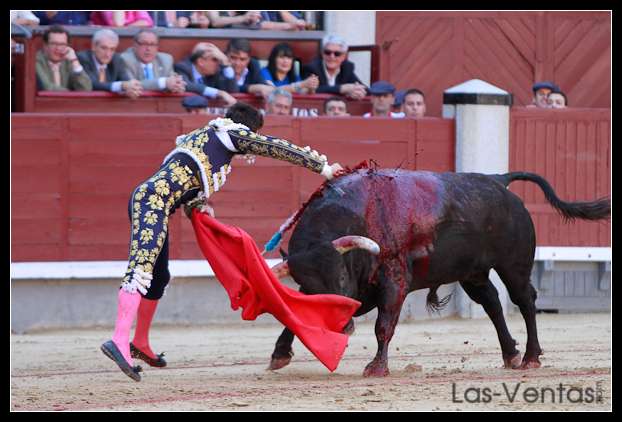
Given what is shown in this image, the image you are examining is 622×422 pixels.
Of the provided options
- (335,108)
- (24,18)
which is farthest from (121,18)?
(335,108)

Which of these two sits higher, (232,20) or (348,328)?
(232,20)

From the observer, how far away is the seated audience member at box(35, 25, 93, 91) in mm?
10070

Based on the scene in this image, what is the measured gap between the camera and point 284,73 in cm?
1092

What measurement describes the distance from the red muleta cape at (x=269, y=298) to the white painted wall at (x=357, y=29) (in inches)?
215

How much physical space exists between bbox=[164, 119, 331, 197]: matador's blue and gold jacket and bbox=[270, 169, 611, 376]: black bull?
328 mm

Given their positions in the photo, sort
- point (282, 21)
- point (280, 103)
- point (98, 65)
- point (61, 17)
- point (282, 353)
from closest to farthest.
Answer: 1. point (282, 353)
2. point (280, 103)
3. point (98, 65)
4. point (61, 17)
5. point (282, 21)

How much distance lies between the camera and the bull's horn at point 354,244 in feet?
22.0

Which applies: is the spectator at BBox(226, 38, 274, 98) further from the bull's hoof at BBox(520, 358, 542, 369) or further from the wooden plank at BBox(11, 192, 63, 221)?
the bull's hoof at BBox(520, 358, 542, 369)

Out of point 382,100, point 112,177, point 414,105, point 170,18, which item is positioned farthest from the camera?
point 170,18

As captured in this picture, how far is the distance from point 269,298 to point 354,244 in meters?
0.46

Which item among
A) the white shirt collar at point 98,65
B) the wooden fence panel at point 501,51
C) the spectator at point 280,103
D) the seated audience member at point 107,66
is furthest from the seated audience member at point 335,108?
the wooden fence panel at point 501,51

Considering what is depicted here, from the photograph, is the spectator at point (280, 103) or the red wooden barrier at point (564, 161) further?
the red wooden barrier at point (564, 161)

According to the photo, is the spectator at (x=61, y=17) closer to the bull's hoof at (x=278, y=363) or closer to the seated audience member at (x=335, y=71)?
the seated audience member at (x=335, y=71)

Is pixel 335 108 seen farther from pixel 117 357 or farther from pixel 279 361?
pixel 117 357
